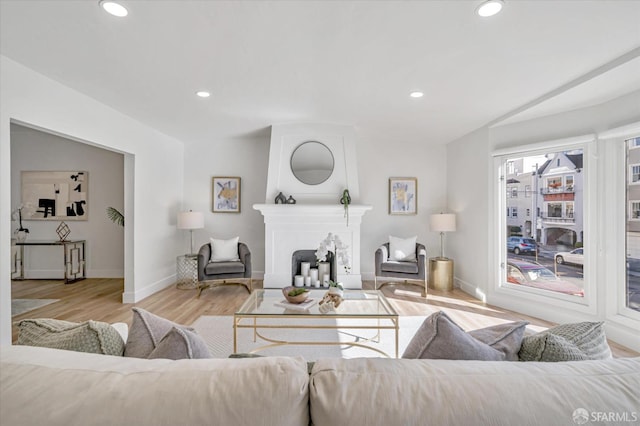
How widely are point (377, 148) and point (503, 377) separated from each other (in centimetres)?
521

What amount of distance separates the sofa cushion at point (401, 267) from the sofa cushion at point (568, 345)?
139 inches

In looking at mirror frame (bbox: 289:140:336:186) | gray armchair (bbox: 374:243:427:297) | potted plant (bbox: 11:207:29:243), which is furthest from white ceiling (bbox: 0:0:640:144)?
potted plant (bbox: 11:207:29:243)

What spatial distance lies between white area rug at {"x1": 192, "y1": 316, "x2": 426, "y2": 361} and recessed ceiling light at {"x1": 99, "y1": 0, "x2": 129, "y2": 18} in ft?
8.15

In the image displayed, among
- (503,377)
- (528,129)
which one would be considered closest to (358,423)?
(503,377)

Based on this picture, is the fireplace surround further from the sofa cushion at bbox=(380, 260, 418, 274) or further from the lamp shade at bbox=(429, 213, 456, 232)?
the lamp shade at bbox=(429, 213, 456, 232)

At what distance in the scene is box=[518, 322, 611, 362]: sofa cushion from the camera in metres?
1.06

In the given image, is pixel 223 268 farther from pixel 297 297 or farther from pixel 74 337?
pixel 74 337

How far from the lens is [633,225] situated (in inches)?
121

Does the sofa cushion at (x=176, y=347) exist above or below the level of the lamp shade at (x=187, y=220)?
below

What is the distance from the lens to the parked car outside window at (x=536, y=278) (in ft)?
12.1

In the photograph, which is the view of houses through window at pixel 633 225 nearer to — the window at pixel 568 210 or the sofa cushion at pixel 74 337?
the window at pixel 568 210

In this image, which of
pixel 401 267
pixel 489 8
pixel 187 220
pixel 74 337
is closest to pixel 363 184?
pixel 401 267

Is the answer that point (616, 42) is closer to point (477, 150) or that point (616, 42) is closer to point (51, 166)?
point (477, 150)

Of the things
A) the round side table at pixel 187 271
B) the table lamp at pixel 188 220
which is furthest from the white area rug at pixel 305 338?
the table lamp at pixel 188 220
